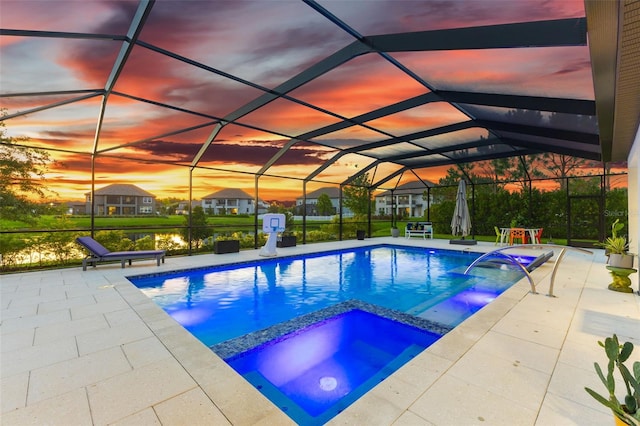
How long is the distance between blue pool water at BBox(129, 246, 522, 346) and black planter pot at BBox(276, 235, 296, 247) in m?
2.07

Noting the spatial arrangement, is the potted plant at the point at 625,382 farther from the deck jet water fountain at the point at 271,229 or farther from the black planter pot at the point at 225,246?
the black planter pot at the point at 225,246

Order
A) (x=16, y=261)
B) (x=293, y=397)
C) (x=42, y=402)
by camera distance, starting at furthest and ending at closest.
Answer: (x=16, y=261) → (x=293, y=397) → (x=42, y=402)

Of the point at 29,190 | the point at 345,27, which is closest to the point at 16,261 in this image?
the point at 29,190

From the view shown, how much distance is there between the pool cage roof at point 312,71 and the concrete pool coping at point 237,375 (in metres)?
2.74

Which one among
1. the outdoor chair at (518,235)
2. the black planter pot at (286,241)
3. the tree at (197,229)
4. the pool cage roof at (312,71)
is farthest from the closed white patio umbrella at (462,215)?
the tree at (197,229)

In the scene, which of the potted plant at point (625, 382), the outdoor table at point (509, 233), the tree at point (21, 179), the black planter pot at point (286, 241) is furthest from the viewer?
the black planter pot at point (286, 241)

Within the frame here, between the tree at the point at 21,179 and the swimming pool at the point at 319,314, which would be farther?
the tree at the point at 21,179

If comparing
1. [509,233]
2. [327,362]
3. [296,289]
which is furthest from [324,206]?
[327,362]

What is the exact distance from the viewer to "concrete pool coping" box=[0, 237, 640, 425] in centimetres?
198

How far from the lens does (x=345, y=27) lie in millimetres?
4062

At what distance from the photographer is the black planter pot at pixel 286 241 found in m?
11.7

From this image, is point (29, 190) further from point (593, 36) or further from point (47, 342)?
point (593, 36)

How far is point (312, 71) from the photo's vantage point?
5195 mm

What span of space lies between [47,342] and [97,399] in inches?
65.4
